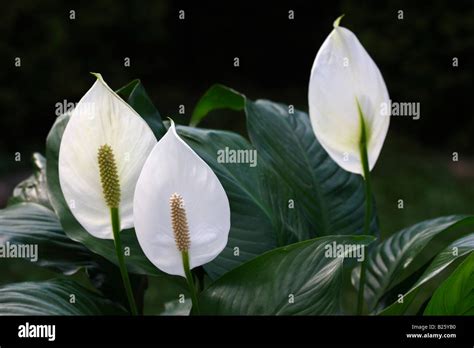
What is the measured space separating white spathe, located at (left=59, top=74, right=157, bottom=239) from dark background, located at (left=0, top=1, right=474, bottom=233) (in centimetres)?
289

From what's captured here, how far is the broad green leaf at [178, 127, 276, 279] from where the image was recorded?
86 centimetres

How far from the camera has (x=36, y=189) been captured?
3.47 feet

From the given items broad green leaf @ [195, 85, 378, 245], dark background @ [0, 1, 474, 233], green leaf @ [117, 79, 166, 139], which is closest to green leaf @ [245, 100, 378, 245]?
broad green leaf @ [195, 85, 378, 245]

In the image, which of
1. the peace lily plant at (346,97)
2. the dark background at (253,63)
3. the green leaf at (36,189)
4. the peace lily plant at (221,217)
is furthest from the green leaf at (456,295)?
the dark background at (253,63)

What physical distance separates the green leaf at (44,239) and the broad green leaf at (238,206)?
17cm

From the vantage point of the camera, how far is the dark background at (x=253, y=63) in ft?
13.1

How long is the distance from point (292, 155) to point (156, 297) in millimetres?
2001

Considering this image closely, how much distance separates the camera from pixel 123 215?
0.72 meters

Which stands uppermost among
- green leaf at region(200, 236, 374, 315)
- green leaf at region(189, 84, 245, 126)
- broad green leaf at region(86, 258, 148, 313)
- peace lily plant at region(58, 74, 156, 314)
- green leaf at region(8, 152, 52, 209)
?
green leaf at region(189, 84, 245, 126)

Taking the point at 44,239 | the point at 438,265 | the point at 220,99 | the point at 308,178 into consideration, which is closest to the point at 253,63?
the point at 220,99

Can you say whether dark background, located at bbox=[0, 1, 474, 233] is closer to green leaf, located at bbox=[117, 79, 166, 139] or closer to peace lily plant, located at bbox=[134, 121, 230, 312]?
green leaf, located at bbox=[117, 79, 166, 139]

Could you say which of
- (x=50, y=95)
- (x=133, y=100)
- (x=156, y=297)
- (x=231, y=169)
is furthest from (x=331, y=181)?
(x=50, y=95)

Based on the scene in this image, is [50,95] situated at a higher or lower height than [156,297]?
higher
